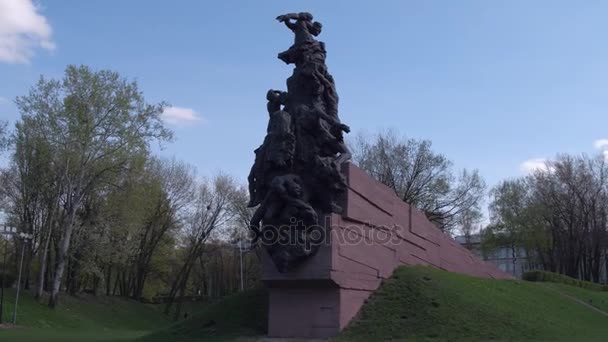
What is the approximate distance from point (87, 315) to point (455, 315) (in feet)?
90.0

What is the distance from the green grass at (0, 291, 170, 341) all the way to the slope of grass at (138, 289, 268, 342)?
1047 centimetres

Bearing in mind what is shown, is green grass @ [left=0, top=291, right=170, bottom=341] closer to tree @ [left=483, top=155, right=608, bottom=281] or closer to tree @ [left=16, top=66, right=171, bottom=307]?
tree @ [left=16, top=66, right=171, bottom=307]

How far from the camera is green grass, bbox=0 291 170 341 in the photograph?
29891 millimetres

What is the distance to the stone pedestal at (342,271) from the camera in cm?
1309

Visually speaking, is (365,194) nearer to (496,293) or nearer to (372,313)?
(372,313)

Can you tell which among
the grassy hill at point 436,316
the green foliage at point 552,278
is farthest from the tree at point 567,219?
the grassy hill at point 436,316

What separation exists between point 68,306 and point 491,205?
33.7 m

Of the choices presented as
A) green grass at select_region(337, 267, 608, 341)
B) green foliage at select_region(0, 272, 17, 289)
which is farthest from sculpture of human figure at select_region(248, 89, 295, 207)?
green foliage at select_region(0, 272, 17, 289)

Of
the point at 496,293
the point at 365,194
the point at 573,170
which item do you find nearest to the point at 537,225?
the point at 573,170

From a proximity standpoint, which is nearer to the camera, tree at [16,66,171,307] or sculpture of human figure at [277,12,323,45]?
sculpture of human figure at [277,12,323,45]

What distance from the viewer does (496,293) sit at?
1599 cm

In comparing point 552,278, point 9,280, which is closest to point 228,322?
point 552,278

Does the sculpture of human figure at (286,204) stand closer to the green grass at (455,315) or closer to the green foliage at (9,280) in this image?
the green grass at (455,315)

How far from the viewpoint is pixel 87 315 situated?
35.6 metres
